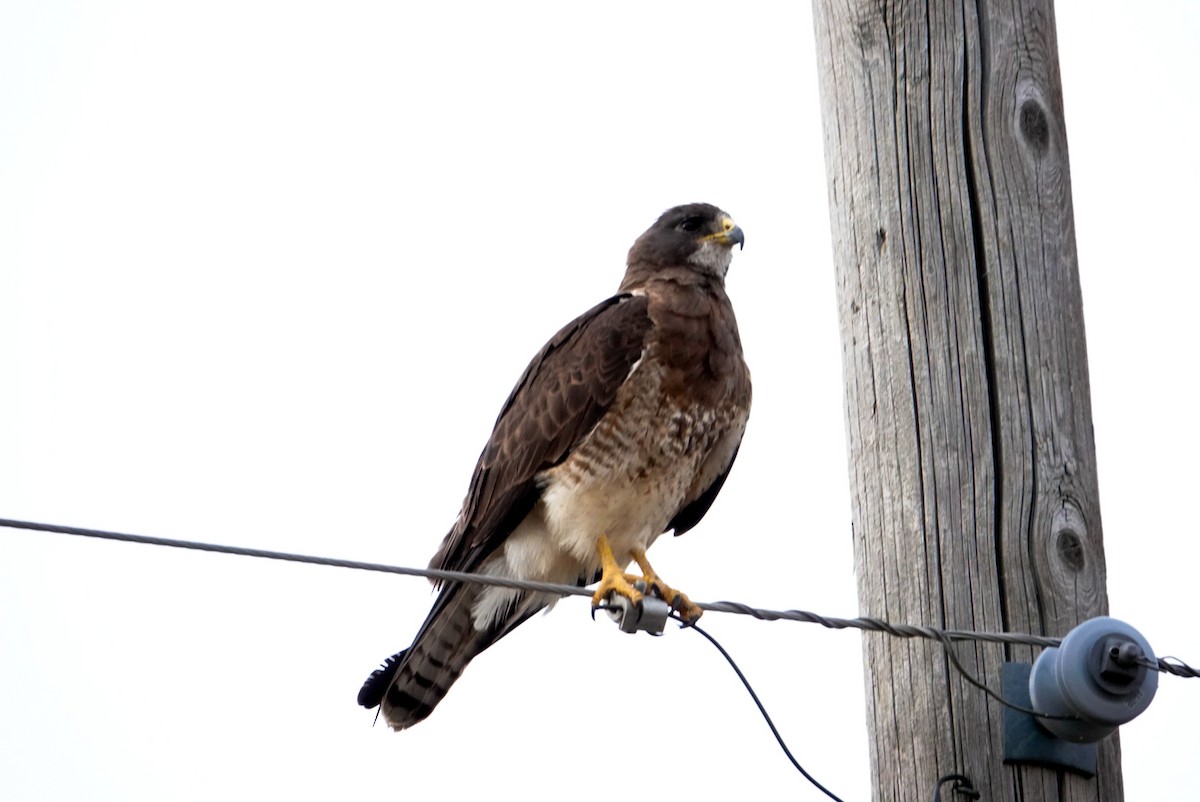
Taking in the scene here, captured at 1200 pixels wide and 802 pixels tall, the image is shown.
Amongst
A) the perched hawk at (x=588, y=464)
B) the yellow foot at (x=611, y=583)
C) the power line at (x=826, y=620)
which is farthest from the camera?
the perched hawk at (x=588, y=464)

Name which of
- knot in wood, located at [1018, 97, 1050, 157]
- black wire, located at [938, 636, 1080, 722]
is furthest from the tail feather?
knot in wood, located at [1018, 97, 1050, 157]

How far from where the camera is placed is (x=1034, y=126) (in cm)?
339

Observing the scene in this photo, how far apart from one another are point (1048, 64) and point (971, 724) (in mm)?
1590

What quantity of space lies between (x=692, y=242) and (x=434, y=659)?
71.7 inches

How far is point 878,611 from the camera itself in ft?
10.6

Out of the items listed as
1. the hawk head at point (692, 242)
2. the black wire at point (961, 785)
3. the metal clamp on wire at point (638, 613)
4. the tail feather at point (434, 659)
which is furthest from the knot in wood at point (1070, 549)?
the hawk head at point (692, 242)

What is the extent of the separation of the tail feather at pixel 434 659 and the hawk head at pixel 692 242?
1.37 meters

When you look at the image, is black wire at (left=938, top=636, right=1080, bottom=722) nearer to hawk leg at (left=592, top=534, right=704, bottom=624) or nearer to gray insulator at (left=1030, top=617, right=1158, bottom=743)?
gray insulator at (left=1030, top=617, right=1158, bottom=743)

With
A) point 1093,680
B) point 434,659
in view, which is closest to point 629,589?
point 434,659

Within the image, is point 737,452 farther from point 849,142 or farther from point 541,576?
point 849,142

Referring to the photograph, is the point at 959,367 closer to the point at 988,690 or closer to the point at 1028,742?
the point at 988,690

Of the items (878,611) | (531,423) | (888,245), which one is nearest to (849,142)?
(888,245)

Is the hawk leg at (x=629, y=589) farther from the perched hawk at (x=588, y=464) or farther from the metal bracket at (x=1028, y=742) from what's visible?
the metal bracket at (x=1028, y=742)

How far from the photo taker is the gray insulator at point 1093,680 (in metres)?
2.96
